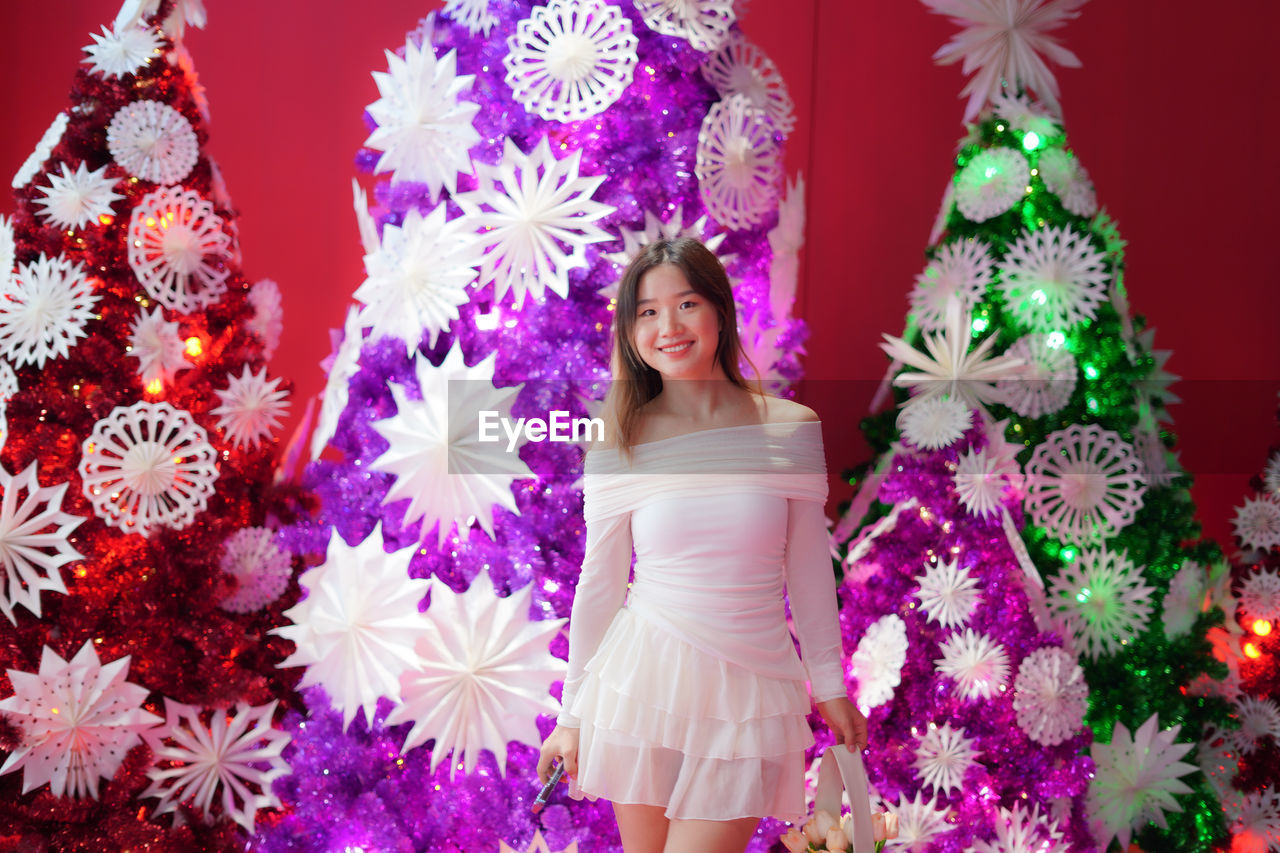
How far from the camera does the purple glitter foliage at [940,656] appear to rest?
2.60 m

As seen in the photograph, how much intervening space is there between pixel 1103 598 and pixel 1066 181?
1.08 m

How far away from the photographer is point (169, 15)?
288 centimetres

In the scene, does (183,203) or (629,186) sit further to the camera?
(183,203)

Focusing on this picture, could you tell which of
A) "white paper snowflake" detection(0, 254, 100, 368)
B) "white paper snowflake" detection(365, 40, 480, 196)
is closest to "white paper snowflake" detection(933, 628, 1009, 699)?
"white paper snowflake" detection(365, 40, 480, 196)

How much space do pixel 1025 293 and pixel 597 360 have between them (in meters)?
1.14

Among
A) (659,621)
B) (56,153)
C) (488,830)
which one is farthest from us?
(56,153)

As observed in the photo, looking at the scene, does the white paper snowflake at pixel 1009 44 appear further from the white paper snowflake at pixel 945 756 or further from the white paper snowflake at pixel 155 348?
the white paper snowflake at pixel 155 348

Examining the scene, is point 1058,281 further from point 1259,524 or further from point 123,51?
point 123,51

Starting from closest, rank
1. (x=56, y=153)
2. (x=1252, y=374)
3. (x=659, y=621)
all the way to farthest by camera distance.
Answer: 1. (x=659, y=621)
2. (x=56, y=153)
3. (x=1252, y=374)

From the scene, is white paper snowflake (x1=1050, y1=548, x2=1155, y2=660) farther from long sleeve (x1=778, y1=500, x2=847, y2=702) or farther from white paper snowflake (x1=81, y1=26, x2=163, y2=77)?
white paper snowflake (x1=81, y1=26, x2=163, y2=77)

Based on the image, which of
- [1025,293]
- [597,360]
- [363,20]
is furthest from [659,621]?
[363,20]

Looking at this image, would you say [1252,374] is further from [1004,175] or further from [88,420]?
[88,420]

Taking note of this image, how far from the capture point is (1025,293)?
9.02 ft

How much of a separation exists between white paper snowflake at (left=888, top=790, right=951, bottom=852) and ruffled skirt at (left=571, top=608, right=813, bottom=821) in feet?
Answer: 3.14
